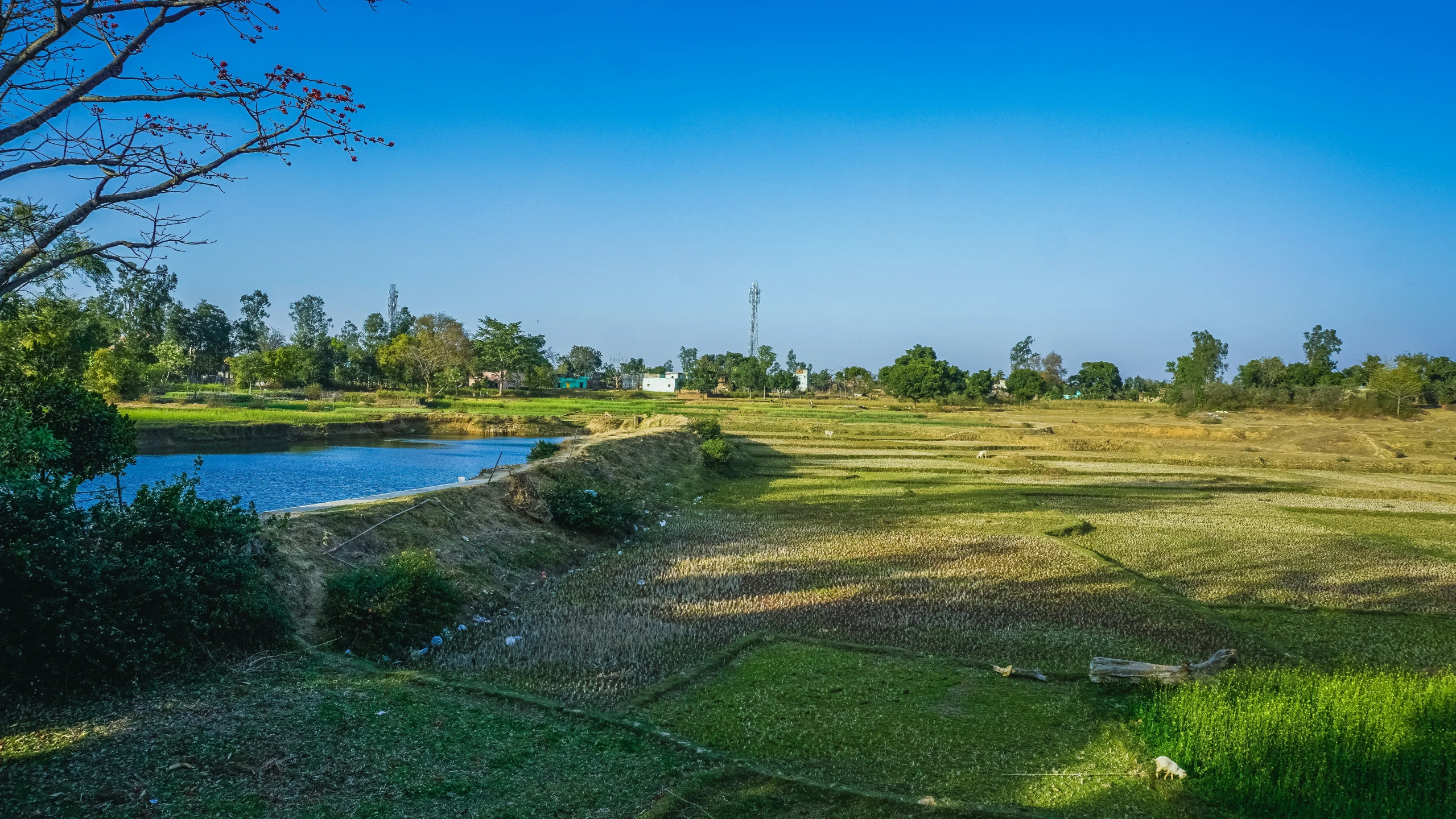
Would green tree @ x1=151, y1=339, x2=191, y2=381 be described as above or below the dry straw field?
above

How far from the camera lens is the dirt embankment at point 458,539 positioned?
8469 mm

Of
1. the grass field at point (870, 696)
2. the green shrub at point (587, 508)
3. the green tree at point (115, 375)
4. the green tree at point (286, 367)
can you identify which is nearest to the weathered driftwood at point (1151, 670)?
the grass field at point (870, 696)

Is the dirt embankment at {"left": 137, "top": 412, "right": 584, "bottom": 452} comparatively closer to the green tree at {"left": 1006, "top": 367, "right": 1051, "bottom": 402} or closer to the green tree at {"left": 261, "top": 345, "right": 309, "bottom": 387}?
the green tree at {"left": 261, "top": 345, "right": 309, "bottom": 387}

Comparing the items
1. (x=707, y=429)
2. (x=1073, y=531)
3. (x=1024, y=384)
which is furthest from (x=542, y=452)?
(x=1024, y=384)

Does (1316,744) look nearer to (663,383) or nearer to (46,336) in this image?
(46,336)

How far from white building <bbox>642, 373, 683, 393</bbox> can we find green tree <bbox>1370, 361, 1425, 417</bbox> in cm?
8311

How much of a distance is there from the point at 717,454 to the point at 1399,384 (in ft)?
196

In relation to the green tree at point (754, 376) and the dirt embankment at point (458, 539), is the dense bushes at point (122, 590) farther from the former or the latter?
the green tree at point (754, 376)

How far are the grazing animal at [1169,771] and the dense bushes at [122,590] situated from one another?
706 cm

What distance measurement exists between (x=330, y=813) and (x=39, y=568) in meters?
2.74

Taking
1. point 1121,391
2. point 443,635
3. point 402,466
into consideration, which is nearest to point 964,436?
point 402,466

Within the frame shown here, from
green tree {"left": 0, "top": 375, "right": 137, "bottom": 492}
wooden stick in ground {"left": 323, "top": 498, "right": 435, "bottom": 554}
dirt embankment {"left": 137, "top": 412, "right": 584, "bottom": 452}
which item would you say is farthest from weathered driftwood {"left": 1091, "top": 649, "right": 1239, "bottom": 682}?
dirt embankment {"left": 137, "top": 412, "right": 584, "bottom": 452}

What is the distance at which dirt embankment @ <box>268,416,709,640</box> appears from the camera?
8.47 metres

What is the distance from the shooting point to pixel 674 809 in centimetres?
466
